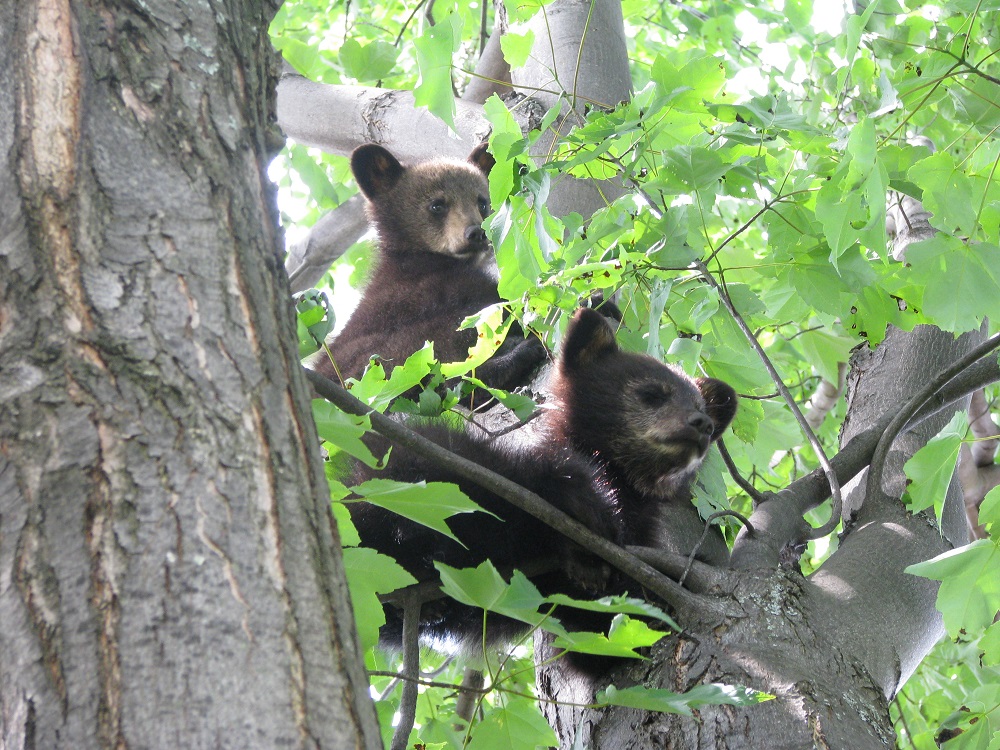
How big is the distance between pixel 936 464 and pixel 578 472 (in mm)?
917

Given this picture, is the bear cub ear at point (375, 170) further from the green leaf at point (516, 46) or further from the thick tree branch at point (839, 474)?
the thick tree branch at point (839, 474)

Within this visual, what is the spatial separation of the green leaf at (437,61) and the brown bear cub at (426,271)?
1.49 metres

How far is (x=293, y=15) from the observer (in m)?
8.20

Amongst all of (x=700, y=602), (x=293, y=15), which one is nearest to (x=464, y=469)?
(x=700, y=602)

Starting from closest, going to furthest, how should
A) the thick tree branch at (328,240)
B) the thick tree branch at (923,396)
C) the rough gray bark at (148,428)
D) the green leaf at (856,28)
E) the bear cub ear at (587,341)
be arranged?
the rough gray bark at (148,428) → the green leaf at (856,28) → the thick tree branch at (923,396) → the bear cub ear at (587,341) → the thick tree branch at (328,240)

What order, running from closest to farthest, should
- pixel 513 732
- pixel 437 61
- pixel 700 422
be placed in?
pixel 513 732, pixel 437 61, pixel 700 422

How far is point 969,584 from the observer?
2.26m

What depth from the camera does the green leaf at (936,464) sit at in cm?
239

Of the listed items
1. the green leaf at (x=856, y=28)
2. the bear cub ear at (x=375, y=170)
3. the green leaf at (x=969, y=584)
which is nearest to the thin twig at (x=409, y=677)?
the green leaf at (x=969, y=584)

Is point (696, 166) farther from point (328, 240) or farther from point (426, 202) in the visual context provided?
point (328, 240)

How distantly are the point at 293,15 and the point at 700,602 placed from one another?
7218 mm

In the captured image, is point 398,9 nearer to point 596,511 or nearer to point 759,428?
point 759,428

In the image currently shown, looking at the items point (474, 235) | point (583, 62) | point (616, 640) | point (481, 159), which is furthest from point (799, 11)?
point (616, 640)

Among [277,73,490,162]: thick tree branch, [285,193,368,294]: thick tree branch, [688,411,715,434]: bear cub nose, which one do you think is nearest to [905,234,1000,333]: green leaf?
[688,411,715,434]: bear cub nose
